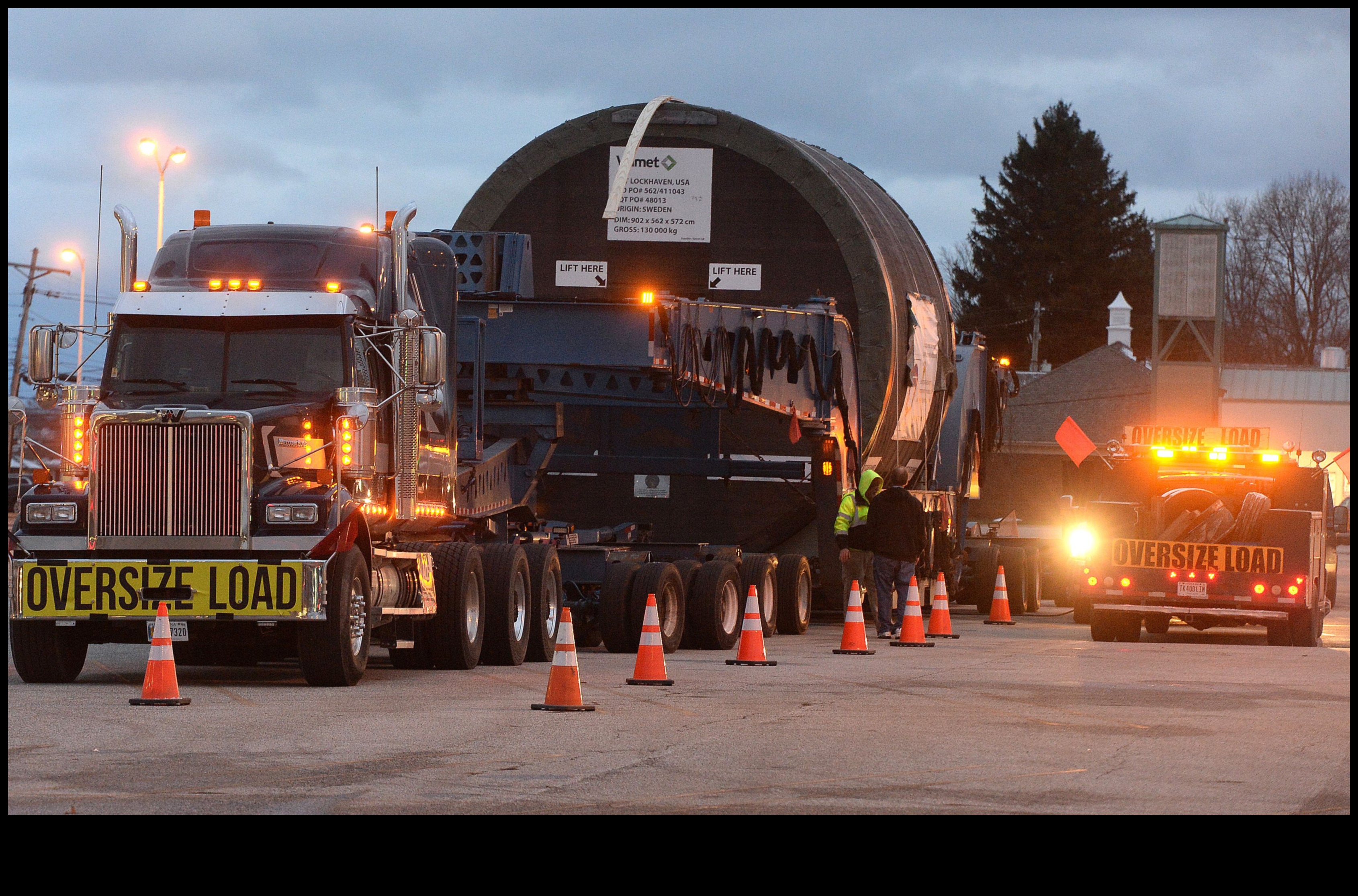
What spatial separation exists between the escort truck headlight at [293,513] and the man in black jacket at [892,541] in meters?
7.92

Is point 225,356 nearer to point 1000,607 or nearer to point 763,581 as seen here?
point 763,581

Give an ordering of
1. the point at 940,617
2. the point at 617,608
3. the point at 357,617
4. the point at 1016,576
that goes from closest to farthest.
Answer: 1. the point at 357,617
2. the point at 617,608
3. the point at 940,617
4. the point at 1016,576

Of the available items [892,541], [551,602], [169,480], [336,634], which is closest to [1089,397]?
[892,541]

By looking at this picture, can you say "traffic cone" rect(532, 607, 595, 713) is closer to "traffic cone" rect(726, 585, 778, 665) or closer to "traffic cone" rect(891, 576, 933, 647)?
"traffic cone" rect(726, 585, 778, 665)

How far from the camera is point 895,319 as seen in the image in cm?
2214

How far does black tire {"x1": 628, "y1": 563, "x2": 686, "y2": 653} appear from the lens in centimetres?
1772

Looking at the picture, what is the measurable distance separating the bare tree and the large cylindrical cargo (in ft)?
187

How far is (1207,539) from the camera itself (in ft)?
69.2

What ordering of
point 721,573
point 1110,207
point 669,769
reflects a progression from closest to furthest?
point 669,769 < point 721,573 < point 1110,207

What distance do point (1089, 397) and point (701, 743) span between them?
190ft

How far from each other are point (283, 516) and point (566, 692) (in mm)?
2505

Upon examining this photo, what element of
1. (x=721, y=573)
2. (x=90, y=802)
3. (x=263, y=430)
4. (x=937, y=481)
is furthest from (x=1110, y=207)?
(x=90, y=802)

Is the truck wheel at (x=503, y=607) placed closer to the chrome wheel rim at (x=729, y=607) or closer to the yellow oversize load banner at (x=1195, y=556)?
the chrome wheel rim at (x=729, y=607)
